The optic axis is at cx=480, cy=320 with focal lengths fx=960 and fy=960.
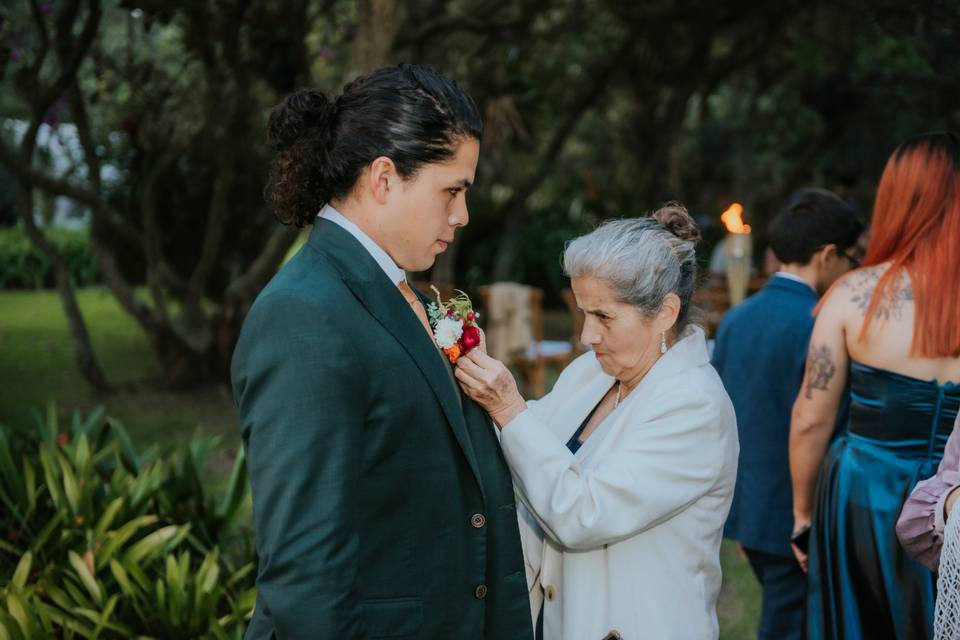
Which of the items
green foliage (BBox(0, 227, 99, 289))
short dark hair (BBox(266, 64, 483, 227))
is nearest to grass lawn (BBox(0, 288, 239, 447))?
short dark hair (BBox(266, 64, 483, 227))

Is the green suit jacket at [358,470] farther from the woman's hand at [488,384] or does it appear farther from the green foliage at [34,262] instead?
the green foliage at [34,262]

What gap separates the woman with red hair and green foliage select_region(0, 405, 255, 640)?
7.32 feet

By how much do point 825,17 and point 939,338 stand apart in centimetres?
1291

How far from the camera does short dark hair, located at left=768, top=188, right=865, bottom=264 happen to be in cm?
411

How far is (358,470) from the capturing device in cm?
184

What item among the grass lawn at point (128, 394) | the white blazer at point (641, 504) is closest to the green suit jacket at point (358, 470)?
the white blazer at point (641, 504)

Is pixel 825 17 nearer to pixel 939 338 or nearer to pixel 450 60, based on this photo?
pixel 450 60

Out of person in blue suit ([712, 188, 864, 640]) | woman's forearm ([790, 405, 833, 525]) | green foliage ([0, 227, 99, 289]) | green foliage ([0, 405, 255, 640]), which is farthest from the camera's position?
green foliage ([0, 227, 99, 289])

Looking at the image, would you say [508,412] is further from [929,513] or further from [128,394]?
[128,394]

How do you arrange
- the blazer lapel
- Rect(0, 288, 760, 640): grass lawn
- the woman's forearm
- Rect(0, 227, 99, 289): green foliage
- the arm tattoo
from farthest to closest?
Rect(0, 227, 99, 289): green foliage < Rect(0, 288, 760, 640): grass lawn < the woman's forearm < the arm tattoo < the blazer lapel

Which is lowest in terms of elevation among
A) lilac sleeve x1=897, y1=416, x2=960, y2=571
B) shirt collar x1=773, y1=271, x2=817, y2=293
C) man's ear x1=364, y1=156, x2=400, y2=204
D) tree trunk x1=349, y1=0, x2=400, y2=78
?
lilac sleeve x1=897, y1=416, x2=960, y2=571

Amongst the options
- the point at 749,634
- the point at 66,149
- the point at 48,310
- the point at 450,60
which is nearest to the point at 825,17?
the point at 450,60

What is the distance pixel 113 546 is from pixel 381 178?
2728 mm

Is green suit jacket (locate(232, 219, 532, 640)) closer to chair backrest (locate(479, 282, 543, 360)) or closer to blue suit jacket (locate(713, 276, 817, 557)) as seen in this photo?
blue suit jacket (locate(713, 276, 817, 557))
